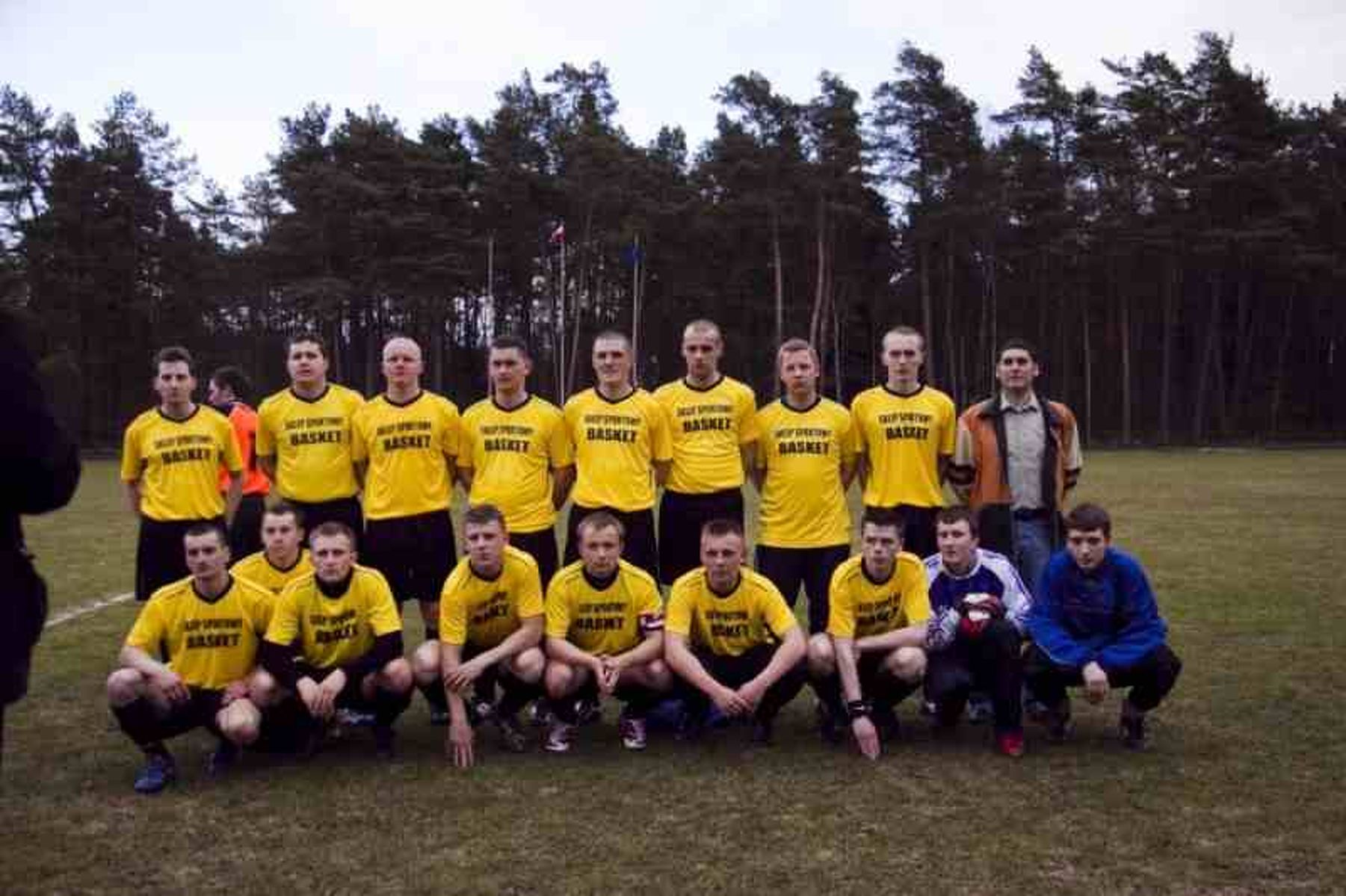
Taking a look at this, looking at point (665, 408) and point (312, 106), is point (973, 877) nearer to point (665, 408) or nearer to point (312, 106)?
point (665, 408)

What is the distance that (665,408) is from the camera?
6.54 meters

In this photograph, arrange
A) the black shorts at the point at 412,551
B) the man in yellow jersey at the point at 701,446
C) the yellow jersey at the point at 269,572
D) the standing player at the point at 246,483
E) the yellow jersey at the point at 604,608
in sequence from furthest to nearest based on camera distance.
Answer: the standing player at the point at 246,483, the man in yellow jersey at the point at 701,446, the black shorts at the point at 412,551, the yellow jersey at the point at 269,572, the yellow jersey at the point at 604,608

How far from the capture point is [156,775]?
A: 480cm

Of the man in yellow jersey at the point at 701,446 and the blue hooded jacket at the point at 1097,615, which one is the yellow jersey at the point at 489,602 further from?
the blue hooded jacket at the point at 1097,615

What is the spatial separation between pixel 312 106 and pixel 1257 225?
37.4m

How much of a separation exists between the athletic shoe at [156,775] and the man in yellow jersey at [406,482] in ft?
5.49

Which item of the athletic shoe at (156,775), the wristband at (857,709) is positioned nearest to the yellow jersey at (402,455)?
the athletic shoe at (156,775)

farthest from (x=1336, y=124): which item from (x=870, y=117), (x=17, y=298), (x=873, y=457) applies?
(x=17, y=298)

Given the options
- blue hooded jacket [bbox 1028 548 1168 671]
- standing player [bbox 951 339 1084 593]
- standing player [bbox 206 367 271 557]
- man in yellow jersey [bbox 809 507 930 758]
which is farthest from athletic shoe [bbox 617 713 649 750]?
standing player [bbox 206 367 271 557]

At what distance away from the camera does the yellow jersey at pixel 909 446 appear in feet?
20.5

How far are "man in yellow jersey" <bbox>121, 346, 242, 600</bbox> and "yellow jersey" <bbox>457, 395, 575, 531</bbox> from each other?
1.56m

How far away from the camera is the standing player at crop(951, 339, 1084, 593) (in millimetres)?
6121

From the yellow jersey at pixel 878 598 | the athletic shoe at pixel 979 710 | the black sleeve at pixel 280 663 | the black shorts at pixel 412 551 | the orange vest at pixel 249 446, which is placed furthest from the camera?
the orange vest at pixel 249 446

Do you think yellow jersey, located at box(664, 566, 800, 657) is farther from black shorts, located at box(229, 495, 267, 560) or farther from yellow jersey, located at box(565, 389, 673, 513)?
black shorts, located at box(229, 495, 267, 560)
